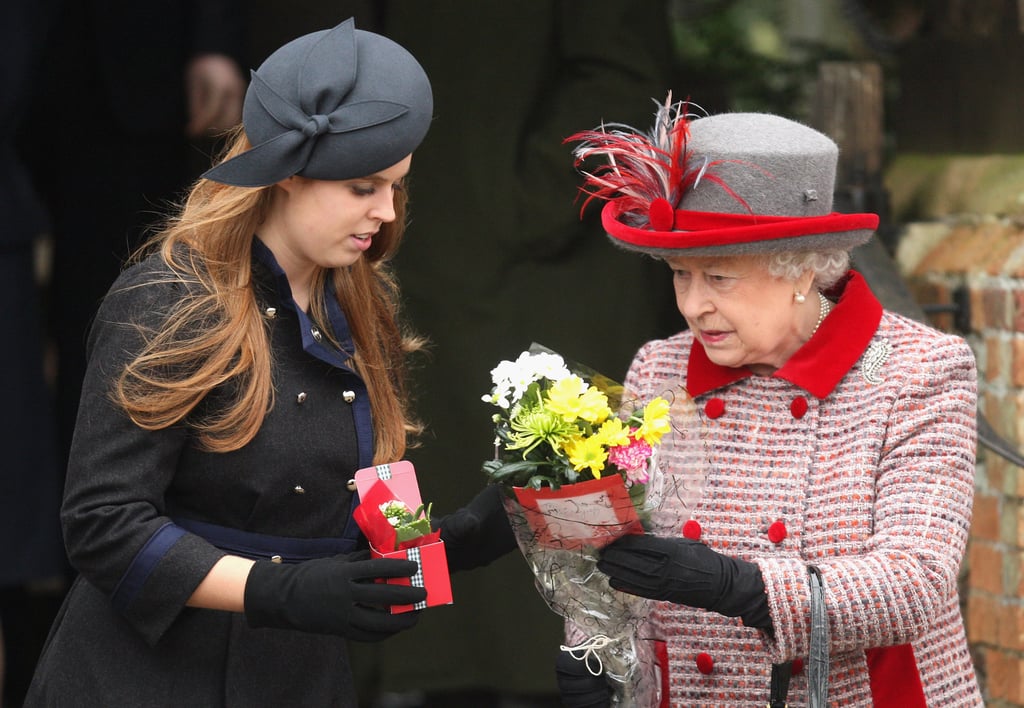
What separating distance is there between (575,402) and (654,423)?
12cm

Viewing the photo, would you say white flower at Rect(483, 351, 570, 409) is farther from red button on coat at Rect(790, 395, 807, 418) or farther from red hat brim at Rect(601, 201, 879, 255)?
red button on coat at Rect(790, 395, 807, 418)

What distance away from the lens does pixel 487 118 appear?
13.6ft

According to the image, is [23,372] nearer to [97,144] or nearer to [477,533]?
[97,144]

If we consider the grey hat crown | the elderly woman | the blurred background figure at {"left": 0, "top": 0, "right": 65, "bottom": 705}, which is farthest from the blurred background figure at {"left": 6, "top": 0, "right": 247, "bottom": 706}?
the grey hat crown

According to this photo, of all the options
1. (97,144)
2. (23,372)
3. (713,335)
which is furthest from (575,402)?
(97,144)

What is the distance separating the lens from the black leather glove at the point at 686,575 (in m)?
2.13

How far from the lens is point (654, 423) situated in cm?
209

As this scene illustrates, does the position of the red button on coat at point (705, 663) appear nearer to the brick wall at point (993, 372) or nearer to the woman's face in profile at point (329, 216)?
the woman's face in profile at point (329, 216)

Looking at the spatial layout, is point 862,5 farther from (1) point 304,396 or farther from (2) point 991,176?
(1) point 304,396

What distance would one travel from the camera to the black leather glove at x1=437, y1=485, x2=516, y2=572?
97.6 inches

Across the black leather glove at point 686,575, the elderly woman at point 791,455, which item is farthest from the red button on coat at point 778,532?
the black leather glove at point 686,575

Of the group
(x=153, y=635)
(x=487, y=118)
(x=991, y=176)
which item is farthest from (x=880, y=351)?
(x=487, y=118)

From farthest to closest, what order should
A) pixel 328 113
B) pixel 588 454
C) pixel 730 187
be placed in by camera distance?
pixel 730 187
pixel 328 113
pixel 588 454

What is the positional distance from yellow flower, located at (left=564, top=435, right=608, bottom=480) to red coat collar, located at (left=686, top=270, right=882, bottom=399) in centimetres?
45
